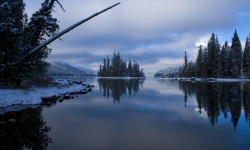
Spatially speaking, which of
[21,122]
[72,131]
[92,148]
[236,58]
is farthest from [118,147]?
[236,58]

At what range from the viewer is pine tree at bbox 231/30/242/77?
71863 millimetres

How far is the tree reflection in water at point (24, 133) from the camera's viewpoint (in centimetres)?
699

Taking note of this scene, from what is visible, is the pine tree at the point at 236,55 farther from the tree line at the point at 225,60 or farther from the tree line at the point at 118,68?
the tree line at the point at 118,68

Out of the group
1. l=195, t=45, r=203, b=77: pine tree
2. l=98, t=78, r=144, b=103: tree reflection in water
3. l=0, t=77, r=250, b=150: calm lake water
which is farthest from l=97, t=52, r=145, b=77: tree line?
l=0, t=77, r=250, b=150: calm lake water

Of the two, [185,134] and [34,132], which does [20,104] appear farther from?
[185,134]

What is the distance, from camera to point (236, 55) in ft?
243

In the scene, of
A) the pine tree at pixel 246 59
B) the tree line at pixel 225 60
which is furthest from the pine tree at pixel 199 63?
the pine tree at pixel 246 59

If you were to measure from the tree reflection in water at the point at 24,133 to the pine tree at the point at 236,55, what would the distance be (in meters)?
76.7

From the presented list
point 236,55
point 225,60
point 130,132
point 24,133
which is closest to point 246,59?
point 236,55

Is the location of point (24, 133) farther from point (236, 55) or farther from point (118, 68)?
point (118, 68)

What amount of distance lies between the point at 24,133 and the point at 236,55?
82.1 meters

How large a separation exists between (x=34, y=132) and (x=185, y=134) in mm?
6685

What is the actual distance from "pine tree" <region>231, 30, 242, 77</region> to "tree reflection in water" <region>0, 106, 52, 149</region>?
76.7 meters

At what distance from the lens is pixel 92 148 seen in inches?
265
